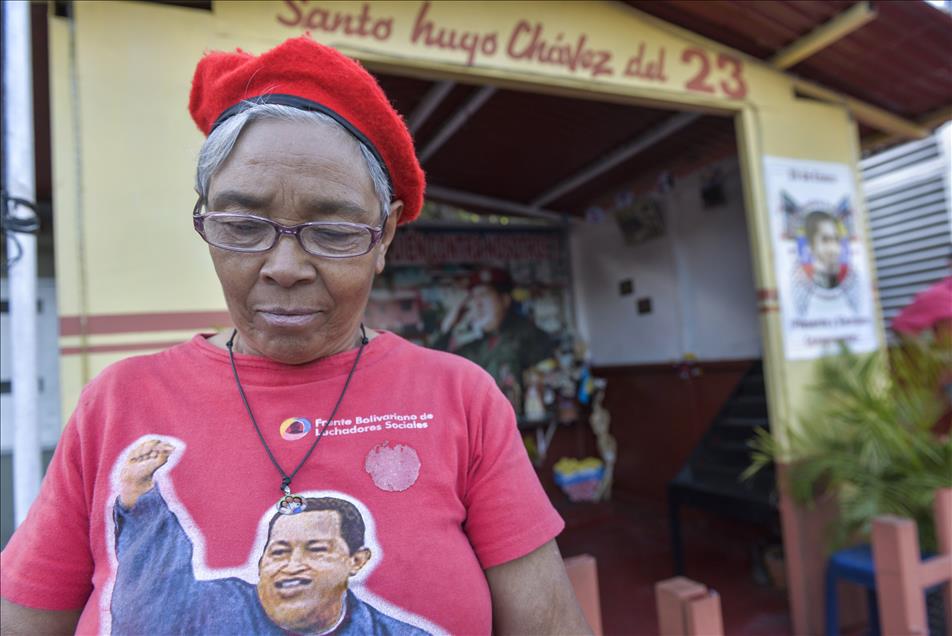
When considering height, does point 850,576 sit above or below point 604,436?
below

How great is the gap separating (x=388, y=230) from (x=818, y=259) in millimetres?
3184

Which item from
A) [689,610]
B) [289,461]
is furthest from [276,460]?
A: [689,610]

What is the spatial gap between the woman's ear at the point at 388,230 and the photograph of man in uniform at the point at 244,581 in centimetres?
44

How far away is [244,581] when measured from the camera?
2.95 feet

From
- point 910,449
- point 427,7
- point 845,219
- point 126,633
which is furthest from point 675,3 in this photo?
point 126,633

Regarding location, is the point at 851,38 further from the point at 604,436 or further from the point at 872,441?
the point at 604,436

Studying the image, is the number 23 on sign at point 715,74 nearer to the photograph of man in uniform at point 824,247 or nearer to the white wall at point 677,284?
the photograph of man in uniform at point 824,247

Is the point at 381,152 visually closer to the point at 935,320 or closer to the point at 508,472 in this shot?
the point at 508,472

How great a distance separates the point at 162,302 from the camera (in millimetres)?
2029

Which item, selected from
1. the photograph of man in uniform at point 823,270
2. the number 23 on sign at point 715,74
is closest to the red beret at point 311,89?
the number 23 on sign at point 715,74

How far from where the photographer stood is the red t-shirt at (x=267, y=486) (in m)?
0.92

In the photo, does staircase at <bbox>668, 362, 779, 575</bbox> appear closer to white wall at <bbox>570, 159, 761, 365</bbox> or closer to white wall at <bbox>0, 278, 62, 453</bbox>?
white wall at <bbox>570, 159, 761, 365</bbox>

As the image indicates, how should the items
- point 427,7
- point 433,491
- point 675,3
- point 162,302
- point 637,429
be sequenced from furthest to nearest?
point 637,429, point 675,3, point 427,7, point 162,302, point 433,491

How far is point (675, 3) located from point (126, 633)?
3.24 meters
